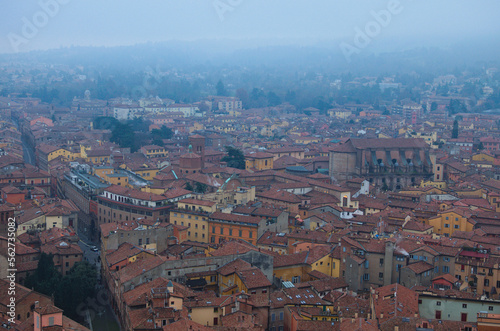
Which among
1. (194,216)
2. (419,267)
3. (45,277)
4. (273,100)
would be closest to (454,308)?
(419,267)

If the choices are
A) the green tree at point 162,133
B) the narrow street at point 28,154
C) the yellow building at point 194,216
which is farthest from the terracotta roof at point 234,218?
the green tree at point 162,133

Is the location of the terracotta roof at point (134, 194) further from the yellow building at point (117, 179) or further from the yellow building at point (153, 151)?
the yellow building at point (153, 151)

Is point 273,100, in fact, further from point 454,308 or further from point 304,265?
point 454,308

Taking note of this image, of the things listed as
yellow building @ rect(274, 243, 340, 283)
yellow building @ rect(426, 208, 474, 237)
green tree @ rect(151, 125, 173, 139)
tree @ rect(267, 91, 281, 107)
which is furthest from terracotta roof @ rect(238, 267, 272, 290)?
tree @ rect(267, 91, 281, 107)

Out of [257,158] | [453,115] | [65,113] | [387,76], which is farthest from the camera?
[387,76]

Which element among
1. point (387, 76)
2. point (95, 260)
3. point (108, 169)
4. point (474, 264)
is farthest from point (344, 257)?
point (387, 76)

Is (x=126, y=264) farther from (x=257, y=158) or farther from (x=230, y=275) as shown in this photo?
(x=257, y=158)
